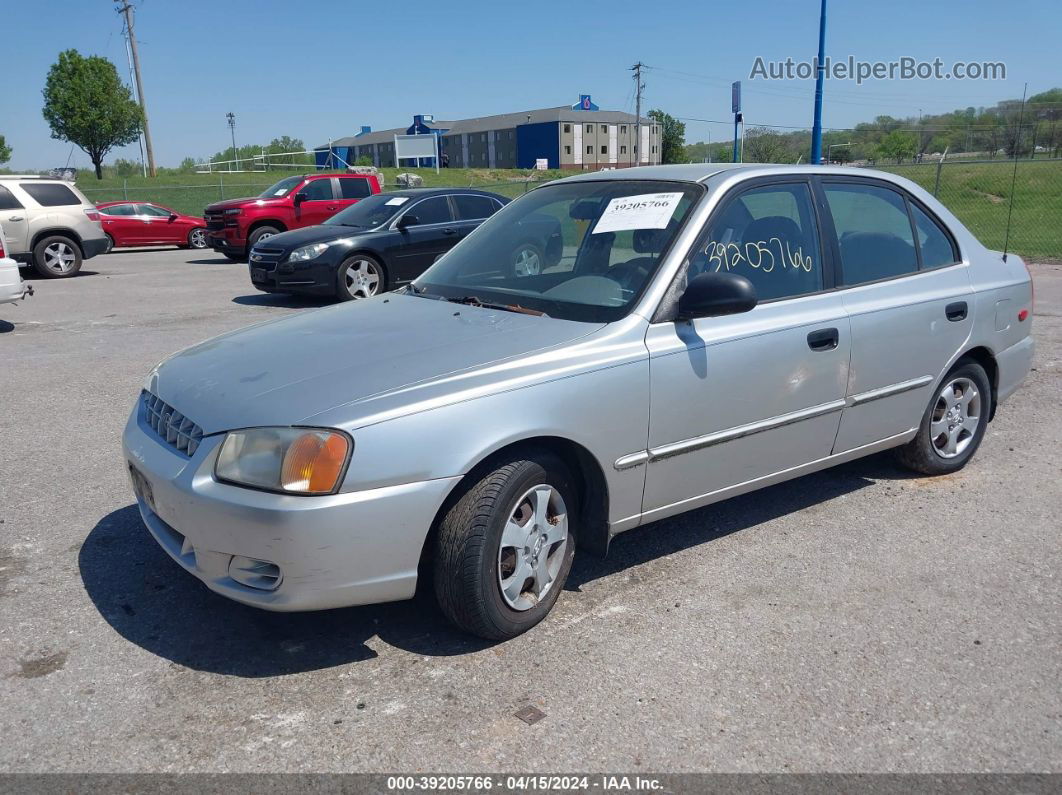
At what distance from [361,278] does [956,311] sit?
27.8ft

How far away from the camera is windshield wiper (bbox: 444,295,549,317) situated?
378 centimetres

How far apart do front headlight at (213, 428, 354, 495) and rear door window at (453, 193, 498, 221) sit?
33.1ft

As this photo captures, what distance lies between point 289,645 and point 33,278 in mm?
15645

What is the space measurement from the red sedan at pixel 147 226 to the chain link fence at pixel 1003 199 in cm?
1640

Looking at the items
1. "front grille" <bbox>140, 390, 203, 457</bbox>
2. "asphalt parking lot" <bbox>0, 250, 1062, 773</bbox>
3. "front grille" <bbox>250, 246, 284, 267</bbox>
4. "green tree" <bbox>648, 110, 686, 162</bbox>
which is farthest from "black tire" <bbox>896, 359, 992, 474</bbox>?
"green tree" <bbox>648, 110, 686, 162</bbox>

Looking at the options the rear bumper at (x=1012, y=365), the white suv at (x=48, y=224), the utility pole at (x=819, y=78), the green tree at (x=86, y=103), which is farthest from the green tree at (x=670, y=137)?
the rear bumper at (x=1012, y=365)

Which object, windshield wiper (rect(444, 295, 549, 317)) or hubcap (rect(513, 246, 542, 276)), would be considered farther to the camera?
hubcap (rect(513, 246, 542, 276))

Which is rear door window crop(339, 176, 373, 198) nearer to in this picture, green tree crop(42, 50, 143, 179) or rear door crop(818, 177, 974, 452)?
rear door crop(818, 177, 974, 452)

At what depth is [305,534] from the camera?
285cm

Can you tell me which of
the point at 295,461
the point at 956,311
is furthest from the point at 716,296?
the point at 956,311

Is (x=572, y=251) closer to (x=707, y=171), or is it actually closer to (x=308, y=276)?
(x=707, y=171)

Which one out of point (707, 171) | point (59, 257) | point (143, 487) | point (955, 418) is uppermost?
point (707, 171)

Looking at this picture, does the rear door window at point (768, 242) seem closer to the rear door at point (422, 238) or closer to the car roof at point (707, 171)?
the car roof at point (707, 171)

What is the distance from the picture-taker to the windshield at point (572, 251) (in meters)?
3.79
